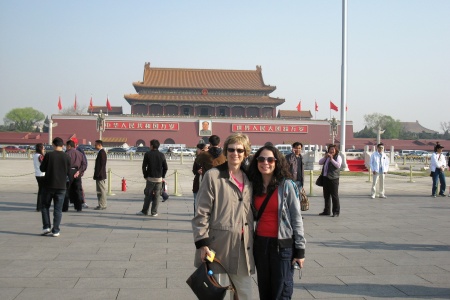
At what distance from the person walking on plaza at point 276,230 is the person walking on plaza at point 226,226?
0.06 m

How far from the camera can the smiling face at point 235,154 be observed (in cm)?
305

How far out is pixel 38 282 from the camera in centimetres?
421

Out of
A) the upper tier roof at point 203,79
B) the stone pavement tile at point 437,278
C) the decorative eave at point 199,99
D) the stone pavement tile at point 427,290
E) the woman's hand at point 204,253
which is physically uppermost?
the upper tier roof at point 203,79

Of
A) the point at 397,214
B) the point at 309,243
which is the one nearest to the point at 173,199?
the point at 397,214

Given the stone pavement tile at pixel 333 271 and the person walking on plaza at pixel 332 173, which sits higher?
the person walking on plaza at pixel 332 173

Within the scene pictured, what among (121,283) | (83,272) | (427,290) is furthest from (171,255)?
(427,290)

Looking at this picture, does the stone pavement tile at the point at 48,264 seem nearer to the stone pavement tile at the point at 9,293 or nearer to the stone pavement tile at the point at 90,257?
the stone pavement tile at the point at 90,257

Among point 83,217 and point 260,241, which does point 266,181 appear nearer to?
point 260,241

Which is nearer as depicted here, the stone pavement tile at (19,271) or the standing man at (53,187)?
the stone pavement tile at (19,271)

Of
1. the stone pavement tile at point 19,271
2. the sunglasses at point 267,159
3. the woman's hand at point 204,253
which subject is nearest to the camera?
the woman's hand at point 204,253

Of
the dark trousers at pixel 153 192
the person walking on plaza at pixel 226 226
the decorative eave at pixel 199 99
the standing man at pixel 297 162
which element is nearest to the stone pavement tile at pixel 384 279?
the person walking on plaza at pixel 226 226

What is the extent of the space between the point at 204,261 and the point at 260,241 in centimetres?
34

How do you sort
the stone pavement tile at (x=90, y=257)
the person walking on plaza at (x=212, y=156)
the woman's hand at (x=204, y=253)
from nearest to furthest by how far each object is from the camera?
the woman's hand at (x=204, y=253), the stone pavement tile at (x=90, y=257), the person walking on plaza at (x=212, y=156)

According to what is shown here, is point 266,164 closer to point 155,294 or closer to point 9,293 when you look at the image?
point 155,294
